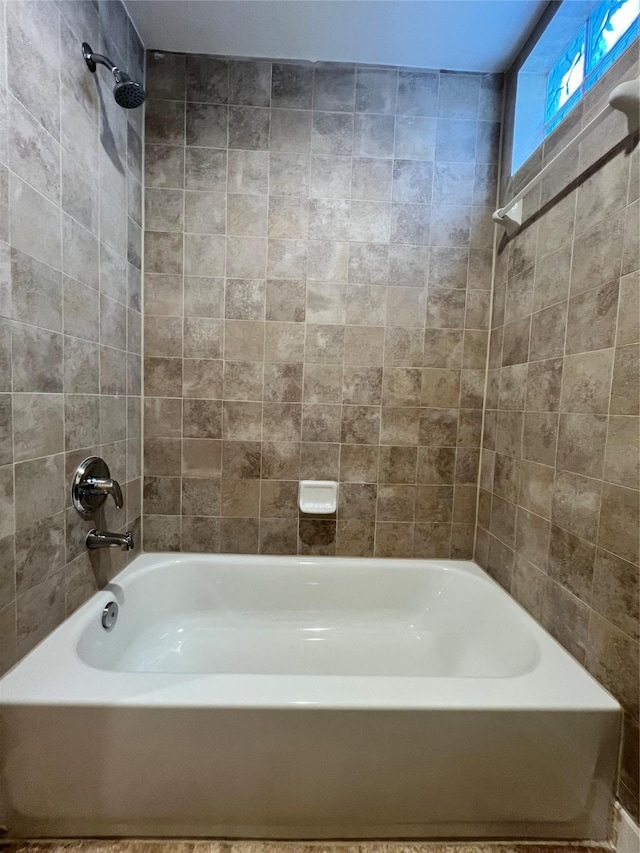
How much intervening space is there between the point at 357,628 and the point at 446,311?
1.49 metres

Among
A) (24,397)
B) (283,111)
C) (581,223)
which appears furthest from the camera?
(283,111)

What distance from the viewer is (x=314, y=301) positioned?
1578 millimetres

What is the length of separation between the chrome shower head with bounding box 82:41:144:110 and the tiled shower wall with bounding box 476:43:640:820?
4.54 feet

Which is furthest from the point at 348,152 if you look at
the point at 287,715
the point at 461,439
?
the point at 287,715

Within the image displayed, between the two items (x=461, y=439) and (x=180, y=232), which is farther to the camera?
(x=461, y=439)

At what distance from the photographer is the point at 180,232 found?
1539mm

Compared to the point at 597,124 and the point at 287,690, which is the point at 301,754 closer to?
the point at 287,690

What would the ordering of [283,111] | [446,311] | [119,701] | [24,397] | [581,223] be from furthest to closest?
[446,311] → [283,111] → [581,223] → [24,397] → [119,701]

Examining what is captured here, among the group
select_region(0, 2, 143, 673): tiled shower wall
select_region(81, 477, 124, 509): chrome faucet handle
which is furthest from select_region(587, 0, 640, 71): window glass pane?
select_region(81, 477, 124, 509): chrome faucet handle

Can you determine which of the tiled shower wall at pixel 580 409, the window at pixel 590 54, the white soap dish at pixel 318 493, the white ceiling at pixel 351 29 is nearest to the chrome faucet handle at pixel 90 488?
the white soap dish at pixel 318 493

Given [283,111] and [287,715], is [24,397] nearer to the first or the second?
[287,715]

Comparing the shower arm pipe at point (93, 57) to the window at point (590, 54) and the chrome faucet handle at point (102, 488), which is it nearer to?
the chrome faucet handle at point (102, 488)

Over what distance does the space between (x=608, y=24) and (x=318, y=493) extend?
182cm

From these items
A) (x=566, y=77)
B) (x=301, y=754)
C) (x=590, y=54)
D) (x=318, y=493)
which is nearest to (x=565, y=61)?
(x=566, y=77)
